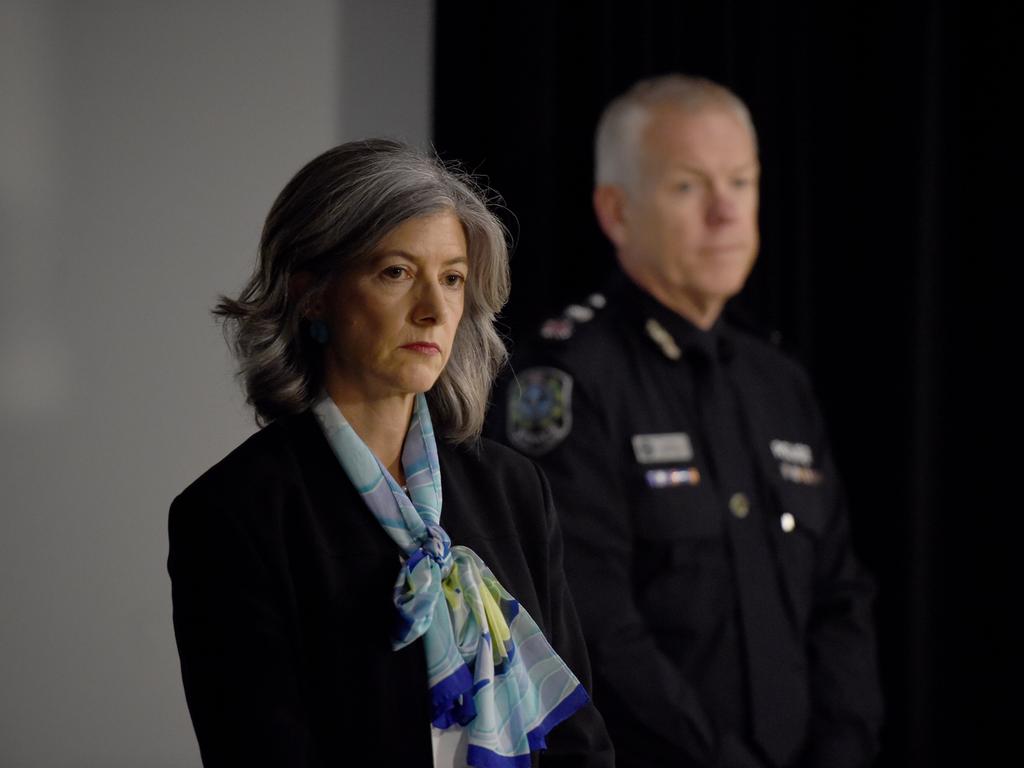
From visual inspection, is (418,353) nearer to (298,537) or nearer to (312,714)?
(298,537)

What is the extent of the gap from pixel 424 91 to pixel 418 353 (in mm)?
1538

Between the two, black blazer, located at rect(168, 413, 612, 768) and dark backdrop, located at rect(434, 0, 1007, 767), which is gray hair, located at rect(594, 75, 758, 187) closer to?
dark backdrop, located at rect(434, 0, 1007, 767)

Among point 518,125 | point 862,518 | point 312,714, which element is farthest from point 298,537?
point 862,518

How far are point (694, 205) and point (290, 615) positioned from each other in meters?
1.27

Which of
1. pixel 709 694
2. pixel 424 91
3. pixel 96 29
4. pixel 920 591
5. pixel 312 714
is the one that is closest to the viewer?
pixel 312 714

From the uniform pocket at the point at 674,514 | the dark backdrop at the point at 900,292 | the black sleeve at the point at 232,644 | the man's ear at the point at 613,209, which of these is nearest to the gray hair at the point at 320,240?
the black sleeve at the point at 232,644

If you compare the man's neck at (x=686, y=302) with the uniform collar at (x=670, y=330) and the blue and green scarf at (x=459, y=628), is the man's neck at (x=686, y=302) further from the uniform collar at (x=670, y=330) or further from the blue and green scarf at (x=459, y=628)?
the blue and green scarf at (x=459, y=628)

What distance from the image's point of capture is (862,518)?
286 centimetres

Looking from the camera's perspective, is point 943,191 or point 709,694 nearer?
point 709,694

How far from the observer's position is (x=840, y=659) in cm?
211

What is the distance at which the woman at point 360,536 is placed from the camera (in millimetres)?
1059

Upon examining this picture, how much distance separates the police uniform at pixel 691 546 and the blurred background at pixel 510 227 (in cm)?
31

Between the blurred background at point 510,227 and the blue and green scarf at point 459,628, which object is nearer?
the blue and green scarf at point 459,628

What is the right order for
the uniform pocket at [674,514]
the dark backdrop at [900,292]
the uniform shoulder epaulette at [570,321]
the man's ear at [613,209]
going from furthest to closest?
the dark backdrop at [900,292]
the man's ear at [613,209]
the uniform shoulder epaulette at [570,321]
the uniform pocket at [674,514]
